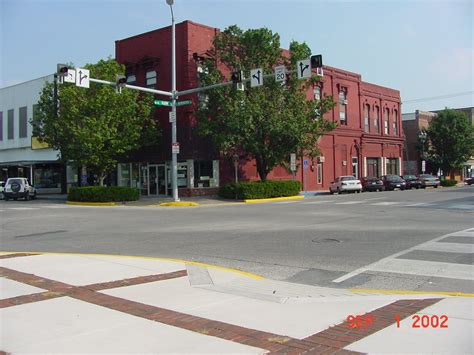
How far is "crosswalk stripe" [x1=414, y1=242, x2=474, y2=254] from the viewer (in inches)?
387

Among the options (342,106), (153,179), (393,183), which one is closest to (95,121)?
(153,179)

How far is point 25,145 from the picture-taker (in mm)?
49719

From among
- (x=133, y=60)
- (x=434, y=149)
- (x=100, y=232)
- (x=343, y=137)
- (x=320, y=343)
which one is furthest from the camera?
(x=434, y=149)

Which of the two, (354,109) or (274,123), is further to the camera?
(354,109)

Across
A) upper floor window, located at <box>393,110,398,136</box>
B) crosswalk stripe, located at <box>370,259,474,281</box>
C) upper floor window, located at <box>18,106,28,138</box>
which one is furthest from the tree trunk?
upper floor window, located at <box>393,110,398,136</box>

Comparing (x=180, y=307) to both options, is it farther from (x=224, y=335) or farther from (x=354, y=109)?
(x=354, y=109)

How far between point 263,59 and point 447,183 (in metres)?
30.1

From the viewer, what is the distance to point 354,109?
49719 millimetres

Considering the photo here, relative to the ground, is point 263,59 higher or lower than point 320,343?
higher

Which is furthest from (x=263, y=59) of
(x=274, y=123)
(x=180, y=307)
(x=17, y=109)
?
(x=17, y=109)

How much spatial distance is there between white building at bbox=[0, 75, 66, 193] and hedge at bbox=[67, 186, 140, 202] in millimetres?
16924

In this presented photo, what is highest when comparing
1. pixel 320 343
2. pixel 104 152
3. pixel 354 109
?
pixel 354 109

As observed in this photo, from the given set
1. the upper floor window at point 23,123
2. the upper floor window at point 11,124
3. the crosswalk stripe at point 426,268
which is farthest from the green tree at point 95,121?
the crosswalk stripe at point 426,268

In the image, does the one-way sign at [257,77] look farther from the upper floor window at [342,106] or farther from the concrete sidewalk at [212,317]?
the upper floor window at [342,106]
